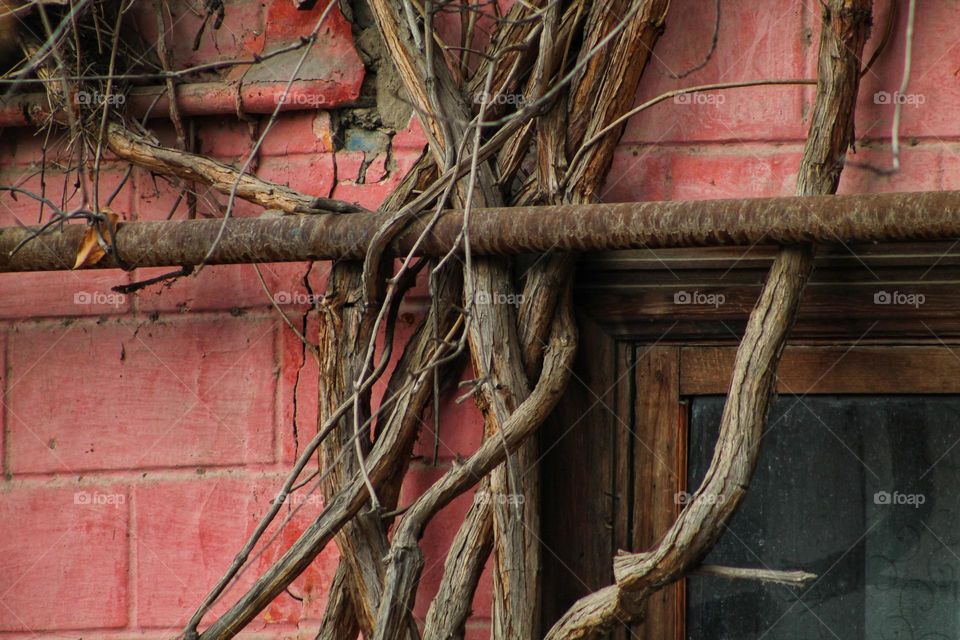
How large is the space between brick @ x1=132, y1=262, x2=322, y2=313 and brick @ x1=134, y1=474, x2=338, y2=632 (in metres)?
0.28

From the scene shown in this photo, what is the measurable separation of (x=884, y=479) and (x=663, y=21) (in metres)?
0.78

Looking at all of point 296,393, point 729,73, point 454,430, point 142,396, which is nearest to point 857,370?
point 729,73

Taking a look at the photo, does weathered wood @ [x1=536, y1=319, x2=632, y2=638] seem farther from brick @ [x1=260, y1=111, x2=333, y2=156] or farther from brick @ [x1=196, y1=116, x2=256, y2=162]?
brick @ [x1=196, y1=116, x2=256, y2=162]

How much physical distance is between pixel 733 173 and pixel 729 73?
161 mm

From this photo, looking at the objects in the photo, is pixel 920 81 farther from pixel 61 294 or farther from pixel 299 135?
pixel 61 294

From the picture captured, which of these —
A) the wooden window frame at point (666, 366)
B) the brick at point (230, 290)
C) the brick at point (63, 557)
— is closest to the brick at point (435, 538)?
the wooden window frame at point (666, 366)

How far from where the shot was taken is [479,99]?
78.7 inches

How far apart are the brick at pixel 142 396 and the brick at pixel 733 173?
27.8 inches

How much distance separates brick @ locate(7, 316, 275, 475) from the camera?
206cm

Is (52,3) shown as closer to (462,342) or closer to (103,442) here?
(103,442)

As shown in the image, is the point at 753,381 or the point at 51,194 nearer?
the point at 753,381

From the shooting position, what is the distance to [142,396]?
6.86 ft

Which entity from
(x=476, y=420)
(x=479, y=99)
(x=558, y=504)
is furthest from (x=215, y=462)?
(x=479, y=99)

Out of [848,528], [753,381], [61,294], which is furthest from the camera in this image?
[61,294]
